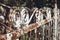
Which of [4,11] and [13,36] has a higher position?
[4,11]

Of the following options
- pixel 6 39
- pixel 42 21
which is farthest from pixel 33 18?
pixel 6 39

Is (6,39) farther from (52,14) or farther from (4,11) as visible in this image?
(52,14)

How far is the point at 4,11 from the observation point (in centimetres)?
161

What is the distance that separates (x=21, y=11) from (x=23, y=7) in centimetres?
4

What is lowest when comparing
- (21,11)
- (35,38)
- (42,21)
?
(35,38)

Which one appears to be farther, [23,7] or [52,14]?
[52,14]

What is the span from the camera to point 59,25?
1.91 meters

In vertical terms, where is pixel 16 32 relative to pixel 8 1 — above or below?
below

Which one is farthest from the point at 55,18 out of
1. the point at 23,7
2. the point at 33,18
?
the point at 23,7

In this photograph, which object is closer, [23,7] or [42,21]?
[23,7]

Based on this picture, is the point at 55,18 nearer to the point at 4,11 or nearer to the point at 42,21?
the point at 42,21

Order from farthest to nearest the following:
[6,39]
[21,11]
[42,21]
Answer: [42,21] → [21,11] → [6,39]

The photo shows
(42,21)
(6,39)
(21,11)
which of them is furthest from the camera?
(42,21)

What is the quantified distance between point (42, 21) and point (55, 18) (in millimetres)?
155
